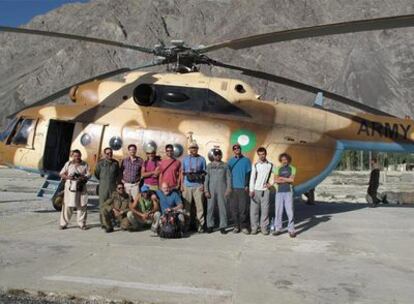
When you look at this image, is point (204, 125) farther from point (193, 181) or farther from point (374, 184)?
point (374, 184)

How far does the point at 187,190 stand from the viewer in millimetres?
9359

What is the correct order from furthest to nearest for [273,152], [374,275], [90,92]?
[90,92] < [273,152] < [374,275]

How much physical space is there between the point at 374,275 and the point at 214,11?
161m

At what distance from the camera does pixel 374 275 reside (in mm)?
6430

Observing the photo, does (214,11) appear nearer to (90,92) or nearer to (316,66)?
(316,66)

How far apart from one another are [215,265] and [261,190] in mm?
2668

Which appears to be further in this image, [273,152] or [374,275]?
[273,152]

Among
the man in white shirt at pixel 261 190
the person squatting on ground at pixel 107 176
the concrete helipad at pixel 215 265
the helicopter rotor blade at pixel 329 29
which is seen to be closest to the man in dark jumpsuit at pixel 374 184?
the concrete helipad at pixel 215 265

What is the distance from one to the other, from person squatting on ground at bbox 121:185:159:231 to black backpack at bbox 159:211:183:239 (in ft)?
1.33

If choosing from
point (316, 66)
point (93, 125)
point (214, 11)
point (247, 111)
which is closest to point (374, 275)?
point (247, 111)

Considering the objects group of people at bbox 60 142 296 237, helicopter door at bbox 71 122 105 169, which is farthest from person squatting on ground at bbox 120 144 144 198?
helicopter door at bbox 71 122 105 169

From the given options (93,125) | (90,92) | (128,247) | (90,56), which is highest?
(90,56)

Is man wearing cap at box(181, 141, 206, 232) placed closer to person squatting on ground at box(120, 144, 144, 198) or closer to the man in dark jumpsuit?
person squatting on ground at box(120, 144, 144, 198)

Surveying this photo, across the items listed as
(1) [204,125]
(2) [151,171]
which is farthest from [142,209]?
(1) [204,125]
